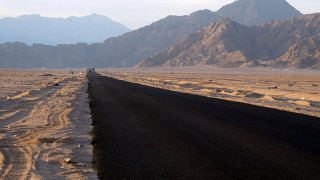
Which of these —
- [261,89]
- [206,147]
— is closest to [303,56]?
[261,89]

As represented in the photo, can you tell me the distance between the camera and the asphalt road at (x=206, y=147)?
833 centimetres

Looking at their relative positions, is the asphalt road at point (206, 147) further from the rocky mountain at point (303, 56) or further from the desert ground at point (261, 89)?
the rocky mountain at point (303, 56)

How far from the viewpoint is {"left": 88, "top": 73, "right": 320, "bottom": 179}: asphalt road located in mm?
8328

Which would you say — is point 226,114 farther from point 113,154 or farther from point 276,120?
point 113,154

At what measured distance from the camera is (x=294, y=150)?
417 inches

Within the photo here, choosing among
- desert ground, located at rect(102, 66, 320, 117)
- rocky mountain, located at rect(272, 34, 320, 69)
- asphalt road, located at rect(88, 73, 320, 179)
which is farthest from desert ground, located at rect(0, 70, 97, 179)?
rocky mountain, located at rect(272, 34, 320, 69)

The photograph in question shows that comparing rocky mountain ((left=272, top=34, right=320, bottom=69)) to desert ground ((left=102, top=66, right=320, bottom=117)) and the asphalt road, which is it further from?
the asphalt road

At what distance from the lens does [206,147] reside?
10.8 metres

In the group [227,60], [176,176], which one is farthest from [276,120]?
[227,60]

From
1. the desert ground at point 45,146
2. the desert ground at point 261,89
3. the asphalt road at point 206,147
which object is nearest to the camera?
the asphalt road at point 206,147

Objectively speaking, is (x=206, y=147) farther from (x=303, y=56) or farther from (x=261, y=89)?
(x=303, y=56)

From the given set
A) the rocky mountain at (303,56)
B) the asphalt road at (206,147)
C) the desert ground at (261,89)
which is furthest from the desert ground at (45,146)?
the rocky mountain at (303,56)

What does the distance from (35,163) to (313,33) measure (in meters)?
198

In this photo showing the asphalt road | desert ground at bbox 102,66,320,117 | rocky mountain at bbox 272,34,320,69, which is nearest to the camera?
the asphalt road
